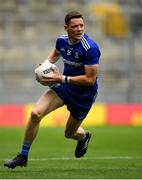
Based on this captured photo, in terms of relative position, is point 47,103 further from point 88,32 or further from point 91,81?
point 88,32

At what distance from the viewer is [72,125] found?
39.6 feet

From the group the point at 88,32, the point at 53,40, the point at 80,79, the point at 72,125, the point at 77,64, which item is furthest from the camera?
the point at 88,32

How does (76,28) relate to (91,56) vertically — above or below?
above

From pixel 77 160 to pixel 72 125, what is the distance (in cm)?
142

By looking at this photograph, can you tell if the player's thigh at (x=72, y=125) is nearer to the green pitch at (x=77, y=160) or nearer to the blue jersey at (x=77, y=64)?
the blue jersey at (x=77, y=64)

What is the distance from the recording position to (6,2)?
30.5 metres

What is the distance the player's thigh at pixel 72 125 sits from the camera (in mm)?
11977

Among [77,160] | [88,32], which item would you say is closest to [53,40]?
[88,32]

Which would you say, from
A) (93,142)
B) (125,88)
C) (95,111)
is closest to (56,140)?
(93,142)

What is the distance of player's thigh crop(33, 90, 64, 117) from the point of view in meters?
11.1

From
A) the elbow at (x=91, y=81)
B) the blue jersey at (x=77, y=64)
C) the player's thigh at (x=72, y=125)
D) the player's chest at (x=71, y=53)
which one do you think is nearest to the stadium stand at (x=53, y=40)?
the player's thigh at (x=72, y=125)

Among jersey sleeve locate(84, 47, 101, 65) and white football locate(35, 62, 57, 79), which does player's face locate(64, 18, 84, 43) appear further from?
white football locate(35, 62, 57, 79)

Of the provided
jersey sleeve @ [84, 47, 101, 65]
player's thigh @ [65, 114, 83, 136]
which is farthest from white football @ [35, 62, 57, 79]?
player's thigh @ [65, 114, 83, 136]

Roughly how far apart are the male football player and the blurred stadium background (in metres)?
15.0
